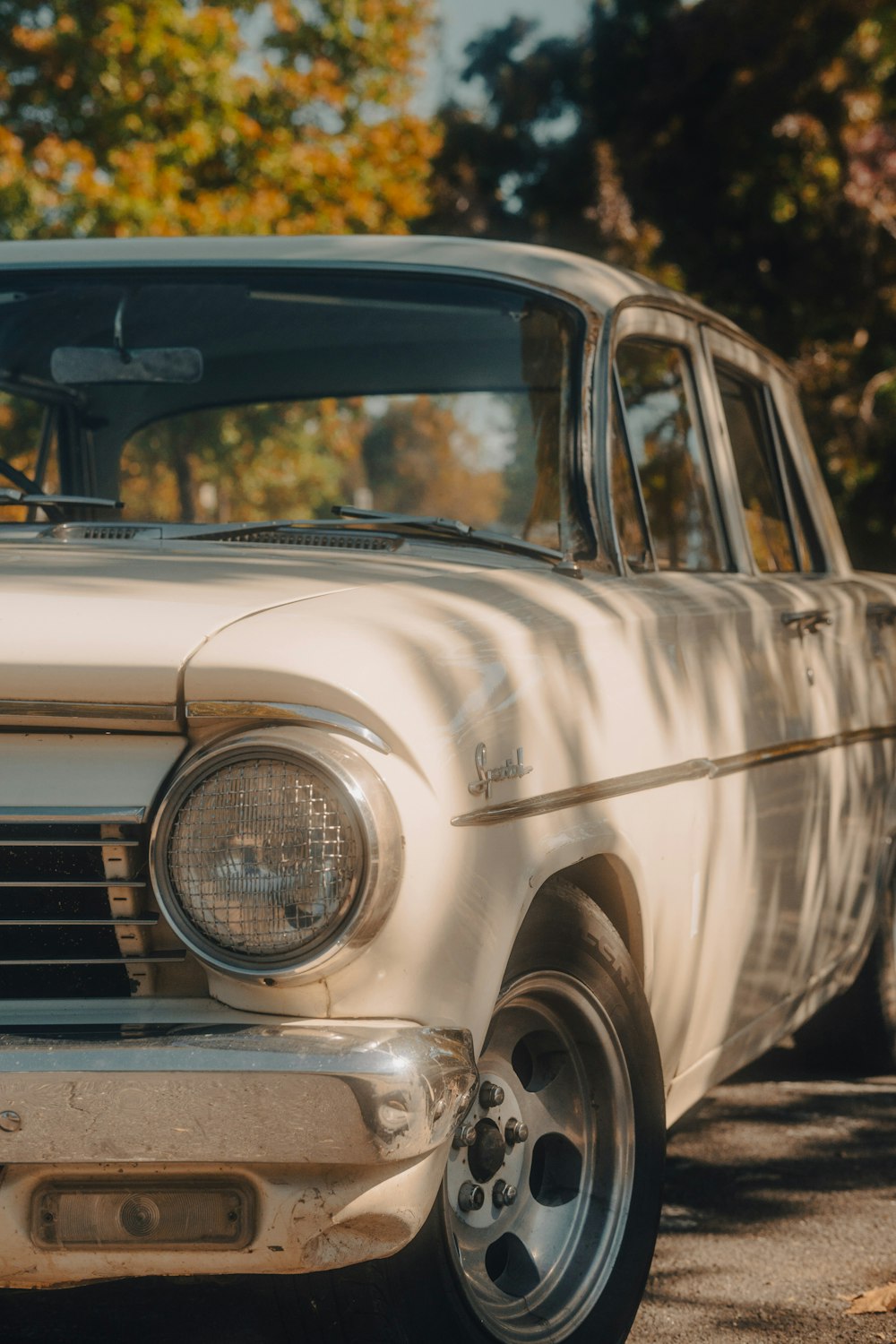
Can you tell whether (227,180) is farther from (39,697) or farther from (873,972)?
(39,697)

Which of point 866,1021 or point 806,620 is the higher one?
point 806,620

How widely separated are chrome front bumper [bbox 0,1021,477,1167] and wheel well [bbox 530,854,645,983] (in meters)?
0.81

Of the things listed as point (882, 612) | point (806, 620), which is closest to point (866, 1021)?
point (882, 612)

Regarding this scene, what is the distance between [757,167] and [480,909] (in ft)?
65.1

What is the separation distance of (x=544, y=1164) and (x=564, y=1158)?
3 cm

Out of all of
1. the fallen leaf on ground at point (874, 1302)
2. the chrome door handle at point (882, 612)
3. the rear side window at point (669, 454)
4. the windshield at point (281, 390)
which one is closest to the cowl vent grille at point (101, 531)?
the windshield at point (281, 390)

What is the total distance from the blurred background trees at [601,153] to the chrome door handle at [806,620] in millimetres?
14241

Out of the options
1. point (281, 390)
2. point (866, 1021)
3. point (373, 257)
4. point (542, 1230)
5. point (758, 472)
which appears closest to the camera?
point (542, 1230)

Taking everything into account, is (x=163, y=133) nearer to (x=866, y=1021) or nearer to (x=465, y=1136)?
(x=866, y=1021)

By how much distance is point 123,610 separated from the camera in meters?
2.32

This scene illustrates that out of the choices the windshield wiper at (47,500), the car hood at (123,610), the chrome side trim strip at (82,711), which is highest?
the windshield wiper at (47,500)

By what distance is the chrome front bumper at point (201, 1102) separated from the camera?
204 cm

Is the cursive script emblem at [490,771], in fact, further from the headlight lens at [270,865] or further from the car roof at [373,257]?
the car roof at [373,257]

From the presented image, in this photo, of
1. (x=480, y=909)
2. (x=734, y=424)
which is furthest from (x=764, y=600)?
(x=480, y=909)
